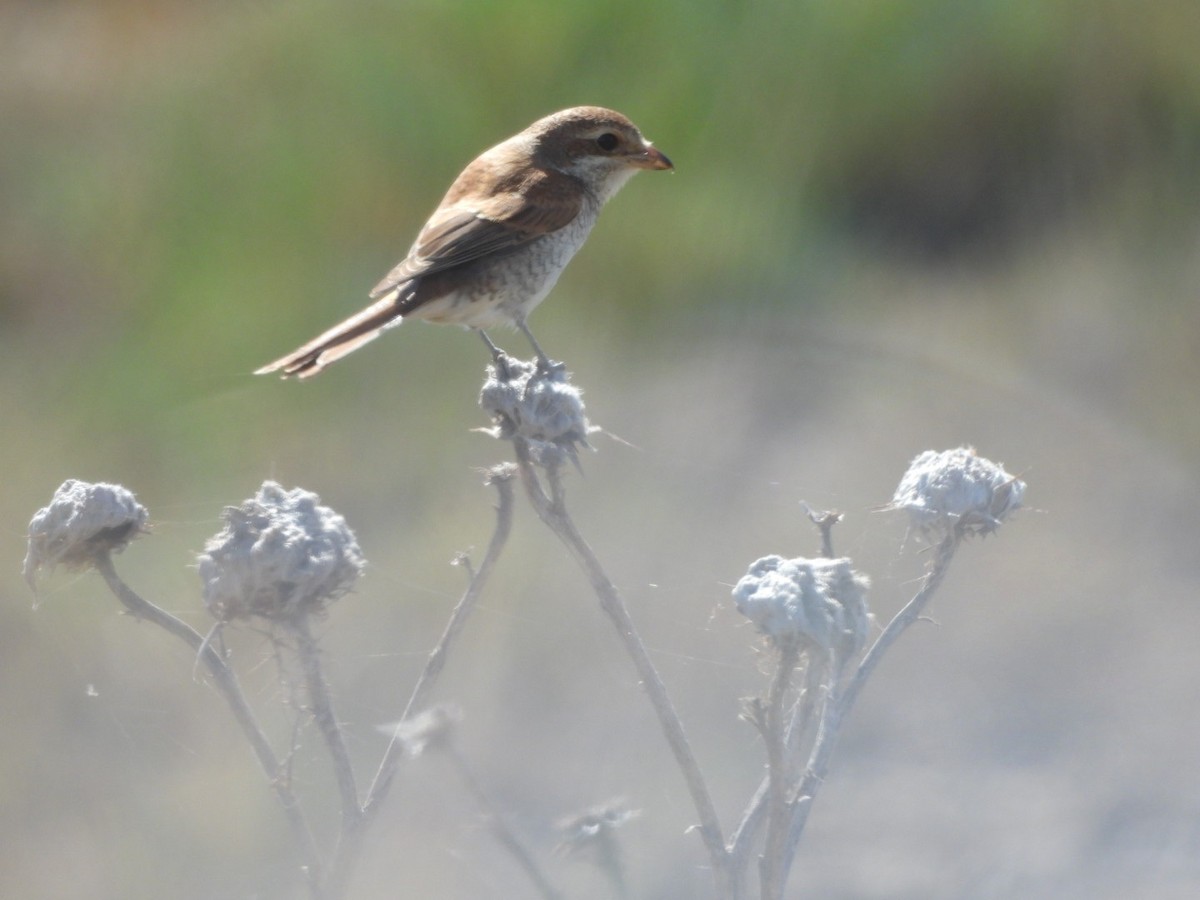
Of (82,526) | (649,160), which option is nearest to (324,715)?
(82,526)

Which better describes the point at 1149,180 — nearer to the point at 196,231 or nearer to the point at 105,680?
the point at 196,231

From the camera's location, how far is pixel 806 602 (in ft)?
1.84

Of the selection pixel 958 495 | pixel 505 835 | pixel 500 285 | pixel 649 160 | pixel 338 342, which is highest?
pixel 649 160

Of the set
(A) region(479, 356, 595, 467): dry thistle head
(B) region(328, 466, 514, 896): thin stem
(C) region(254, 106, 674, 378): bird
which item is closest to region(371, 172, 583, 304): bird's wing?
(C) region(254, 106, 674, 378): bird

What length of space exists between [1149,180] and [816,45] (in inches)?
34.2

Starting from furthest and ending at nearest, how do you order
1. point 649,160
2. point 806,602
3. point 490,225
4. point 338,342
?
1. point 649,160
2. point 490,225
3. point 338,342
4. point 806,602

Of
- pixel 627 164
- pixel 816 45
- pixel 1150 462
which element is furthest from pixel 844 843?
pixel 816 45

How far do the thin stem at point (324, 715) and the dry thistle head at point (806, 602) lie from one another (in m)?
0.20

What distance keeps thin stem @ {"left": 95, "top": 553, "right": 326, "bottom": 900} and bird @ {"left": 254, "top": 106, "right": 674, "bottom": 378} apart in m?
0.51

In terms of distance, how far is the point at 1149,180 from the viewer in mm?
3031

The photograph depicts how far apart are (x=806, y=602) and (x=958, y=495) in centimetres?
12

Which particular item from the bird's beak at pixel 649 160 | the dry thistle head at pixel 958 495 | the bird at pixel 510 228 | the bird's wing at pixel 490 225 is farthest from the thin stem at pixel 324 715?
the bird's beak at pixel 649 160

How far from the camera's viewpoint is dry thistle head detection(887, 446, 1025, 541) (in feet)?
2.07

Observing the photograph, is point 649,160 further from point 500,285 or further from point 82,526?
point 82,526
